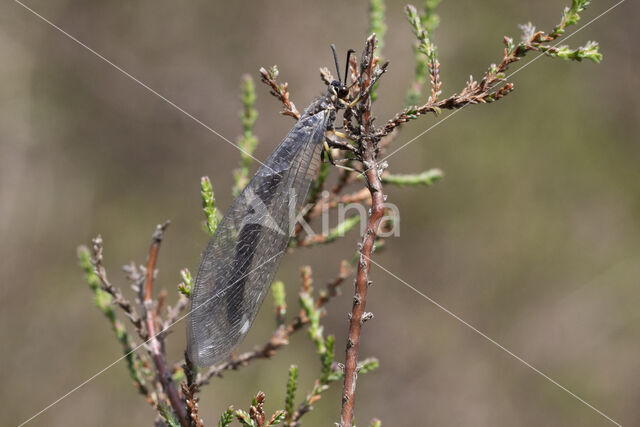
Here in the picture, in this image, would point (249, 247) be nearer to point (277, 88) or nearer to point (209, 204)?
point (209, 204)

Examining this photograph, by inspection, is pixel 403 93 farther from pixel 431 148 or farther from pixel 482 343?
pixel 482 343

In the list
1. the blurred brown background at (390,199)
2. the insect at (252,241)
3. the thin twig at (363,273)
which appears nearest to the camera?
the thin twig at (363,273)

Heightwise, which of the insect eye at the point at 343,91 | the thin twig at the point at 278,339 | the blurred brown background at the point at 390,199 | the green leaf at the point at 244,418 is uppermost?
the blurred brown background at the point at 390,199

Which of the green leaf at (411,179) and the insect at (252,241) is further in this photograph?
the green leaf at (411,179)

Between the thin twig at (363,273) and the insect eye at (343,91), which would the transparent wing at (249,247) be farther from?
the thin twig at (363,273)

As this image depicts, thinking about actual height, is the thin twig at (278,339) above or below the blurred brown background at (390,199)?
below

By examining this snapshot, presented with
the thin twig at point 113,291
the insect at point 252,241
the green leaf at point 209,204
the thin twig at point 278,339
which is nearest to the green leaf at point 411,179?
the thin twig at point 278,339

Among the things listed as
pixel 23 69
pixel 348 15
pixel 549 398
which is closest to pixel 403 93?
pixel 348 15

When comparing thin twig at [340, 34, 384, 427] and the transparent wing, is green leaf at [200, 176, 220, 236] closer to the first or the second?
the transparent wing
